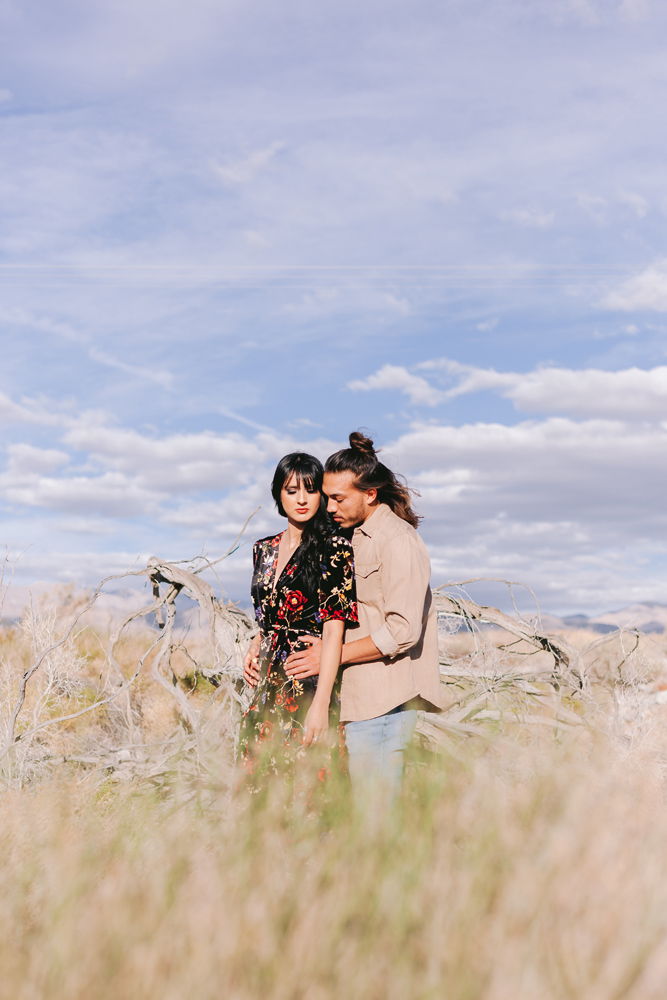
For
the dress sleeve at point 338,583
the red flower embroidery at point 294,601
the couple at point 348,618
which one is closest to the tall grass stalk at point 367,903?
the couple at point 348,618

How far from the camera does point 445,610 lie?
21.0ft

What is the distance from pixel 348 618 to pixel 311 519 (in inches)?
18.4

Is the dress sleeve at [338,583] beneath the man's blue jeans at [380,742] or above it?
above

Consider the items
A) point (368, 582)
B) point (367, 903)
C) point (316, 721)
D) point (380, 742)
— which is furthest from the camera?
point (368, 582)

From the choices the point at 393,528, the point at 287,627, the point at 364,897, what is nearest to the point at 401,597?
the point at 393,528

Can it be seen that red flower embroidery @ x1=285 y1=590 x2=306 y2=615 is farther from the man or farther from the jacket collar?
the jacket collar

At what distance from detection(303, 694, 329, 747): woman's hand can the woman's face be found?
769 millimetres

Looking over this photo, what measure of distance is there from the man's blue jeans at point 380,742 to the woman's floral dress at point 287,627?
17cm

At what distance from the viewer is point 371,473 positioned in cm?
334

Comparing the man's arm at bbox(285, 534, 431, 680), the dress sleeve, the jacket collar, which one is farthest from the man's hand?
the jacket collar

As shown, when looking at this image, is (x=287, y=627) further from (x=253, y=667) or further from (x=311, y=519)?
(x=311, y=519)

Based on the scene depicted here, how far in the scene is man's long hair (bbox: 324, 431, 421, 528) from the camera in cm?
331

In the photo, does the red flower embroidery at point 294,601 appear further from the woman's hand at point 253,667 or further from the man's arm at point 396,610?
the woman's hand at point 253,667

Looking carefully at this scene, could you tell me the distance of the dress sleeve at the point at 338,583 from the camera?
317cm
